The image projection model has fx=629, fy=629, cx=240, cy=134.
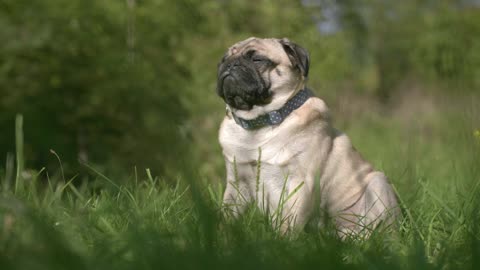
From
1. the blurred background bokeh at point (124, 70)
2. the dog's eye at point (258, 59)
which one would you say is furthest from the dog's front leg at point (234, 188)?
the blurred background bokeh at point (124, 70)

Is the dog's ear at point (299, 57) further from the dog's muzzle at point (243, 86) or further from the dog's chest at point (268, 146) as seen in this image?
the dog's chest at point (268, 146)

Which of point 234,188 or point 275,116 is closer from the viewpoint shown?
point 234,188

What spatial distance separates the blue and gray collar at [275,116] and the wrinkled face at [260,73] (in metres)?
0.09

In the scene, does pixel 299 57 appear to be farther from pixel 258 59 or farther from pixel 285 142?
pixel 285 142

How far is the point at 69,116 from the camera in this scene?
23.2 ft

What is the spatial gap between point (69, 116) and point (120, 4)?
138 centimetres

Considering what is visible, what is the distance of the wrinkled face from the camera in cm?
358

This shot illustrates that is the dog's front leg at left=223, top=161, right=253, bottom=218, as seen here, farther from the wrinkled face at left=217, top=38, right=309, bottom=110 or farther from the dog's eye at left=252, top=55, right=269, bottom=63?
the dog's eye at left=252, top=55, right=269, bottom=63

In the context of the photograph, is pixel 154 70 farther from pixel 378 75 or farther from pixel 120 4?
pixel 378 75

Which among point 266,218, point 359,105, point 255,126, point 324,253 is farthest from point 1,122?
point 359,105

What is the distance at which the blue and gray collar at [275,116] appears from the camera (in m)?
3.52

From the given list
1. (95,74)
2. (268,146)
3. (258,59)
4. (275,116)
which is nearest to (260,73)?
(258,59)

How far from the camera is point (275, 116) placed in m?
3.52

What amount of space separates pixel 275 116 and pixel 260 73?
1.04 feet
